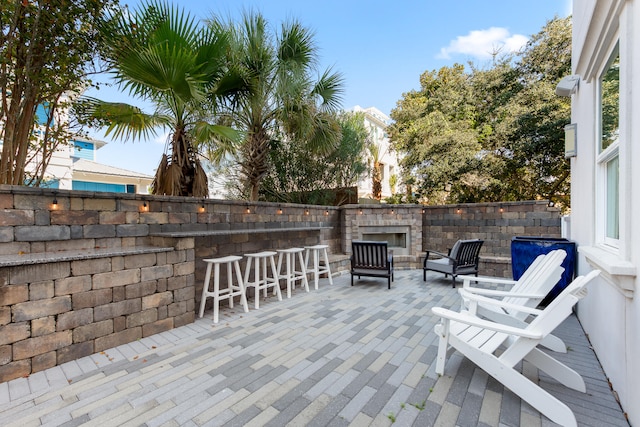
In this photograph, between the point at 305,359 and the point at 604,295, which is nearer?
the point at 604,295

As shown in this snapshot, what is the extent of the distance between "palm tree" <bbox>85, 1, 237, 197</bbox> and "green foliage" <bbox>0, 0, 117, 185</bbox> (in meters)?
0.25

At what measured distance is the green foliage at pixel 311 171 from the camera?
9.22 meters

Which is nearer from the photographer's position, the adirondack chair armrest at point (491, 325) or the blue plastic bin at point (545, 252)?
the adirondack chair armrest at point (491, 325)

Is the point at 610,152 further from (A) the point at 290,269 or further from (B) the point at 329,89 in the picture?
(B) the point at 329,89

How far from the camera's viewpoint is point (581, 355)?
2.76 metres

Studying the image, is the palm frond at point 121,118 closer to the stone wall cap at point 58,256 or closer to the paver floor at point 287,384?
the stone wall cap at point 58,256

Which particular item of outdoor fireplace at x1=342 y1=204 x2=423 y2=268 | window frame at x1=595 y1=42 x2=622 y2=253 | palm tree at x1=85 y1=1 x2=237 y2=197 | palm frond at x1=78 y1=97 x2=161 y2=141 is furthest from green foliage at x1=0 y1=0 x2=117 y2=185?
outdoor fireplace at x1=342 y1=204 x2=423 y2=268

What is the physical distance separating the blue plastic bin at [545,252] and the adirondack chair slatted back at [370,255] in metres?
2.10

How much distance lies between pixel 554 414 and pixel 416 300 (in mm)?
2857

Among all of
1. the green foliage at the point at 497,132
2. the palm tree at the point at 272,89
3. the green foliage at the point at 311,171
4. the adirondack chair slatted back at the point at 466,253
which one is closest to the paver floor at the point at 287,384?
the adirondack chair slatted back at the point at 466,253

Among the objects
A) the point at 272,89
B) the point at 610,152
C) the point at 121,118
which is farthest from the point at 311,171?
the point at 610,152

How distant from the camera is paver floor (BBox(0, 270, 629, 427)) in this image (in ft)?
6.17

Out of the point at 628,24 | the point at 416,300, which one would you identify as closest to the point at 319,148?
the point at 416,300

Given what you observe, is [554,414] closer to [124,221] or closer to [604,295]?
[604,295]
